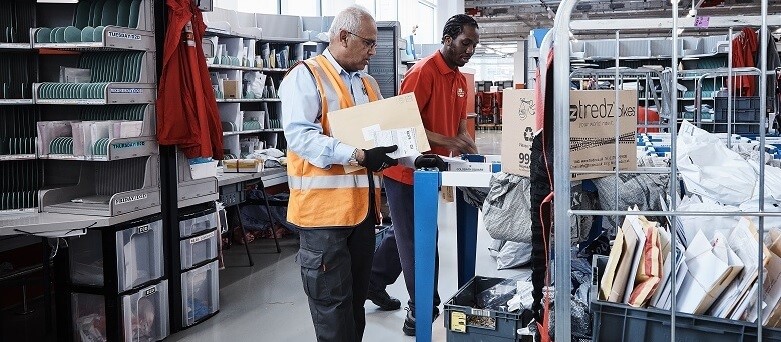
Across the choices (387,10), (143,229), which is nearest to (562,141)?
(143,229)

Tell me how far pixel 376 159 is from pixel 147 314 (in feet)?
6.66

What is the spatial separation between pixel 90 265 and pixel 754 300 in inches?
138

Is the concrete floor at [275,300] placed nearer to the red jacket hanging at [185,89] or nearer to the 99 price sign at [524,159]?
the red jacket hanging at [185,89]

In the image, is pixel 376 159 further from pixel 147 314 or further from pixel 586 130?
pixel 147 314

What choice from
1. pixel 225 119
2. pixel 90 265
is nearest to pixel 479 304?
pixel 90 265

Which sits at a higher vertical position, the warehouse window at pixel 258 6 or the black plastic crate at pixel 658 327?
the warehouse window at pixel 258 6

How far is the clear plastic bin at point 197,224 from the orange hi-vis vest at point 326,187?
63.4 inches

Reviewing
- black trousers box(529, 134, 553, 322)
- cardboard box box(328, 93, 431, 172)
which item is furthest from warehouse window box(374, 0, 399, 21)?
black trousers box(529, 134, 553, 322)

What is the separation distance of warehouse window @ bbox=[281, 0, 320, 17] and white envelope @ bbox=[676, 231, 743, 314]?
10.1 meters

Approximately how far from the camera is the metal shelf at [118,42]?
3853mm

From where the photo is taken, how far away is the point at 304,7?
11.8 metres

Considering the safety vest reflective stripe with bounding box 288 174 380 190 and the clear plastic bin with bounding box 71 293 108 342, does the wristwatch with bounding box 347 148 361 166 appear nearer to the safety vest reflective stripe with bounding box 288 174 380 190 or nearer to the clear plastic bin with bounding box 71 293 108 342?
the safety vest reflective stripe with bounding box 288 174 380 190

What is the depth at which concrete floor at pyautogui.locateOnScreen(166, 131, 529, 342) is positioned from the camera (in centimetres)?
434

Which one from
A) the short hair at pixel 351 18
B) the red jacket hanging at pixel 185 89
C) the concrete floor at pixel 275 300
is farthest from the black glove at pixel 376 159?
the red jacket hanging at pixel 185 89
